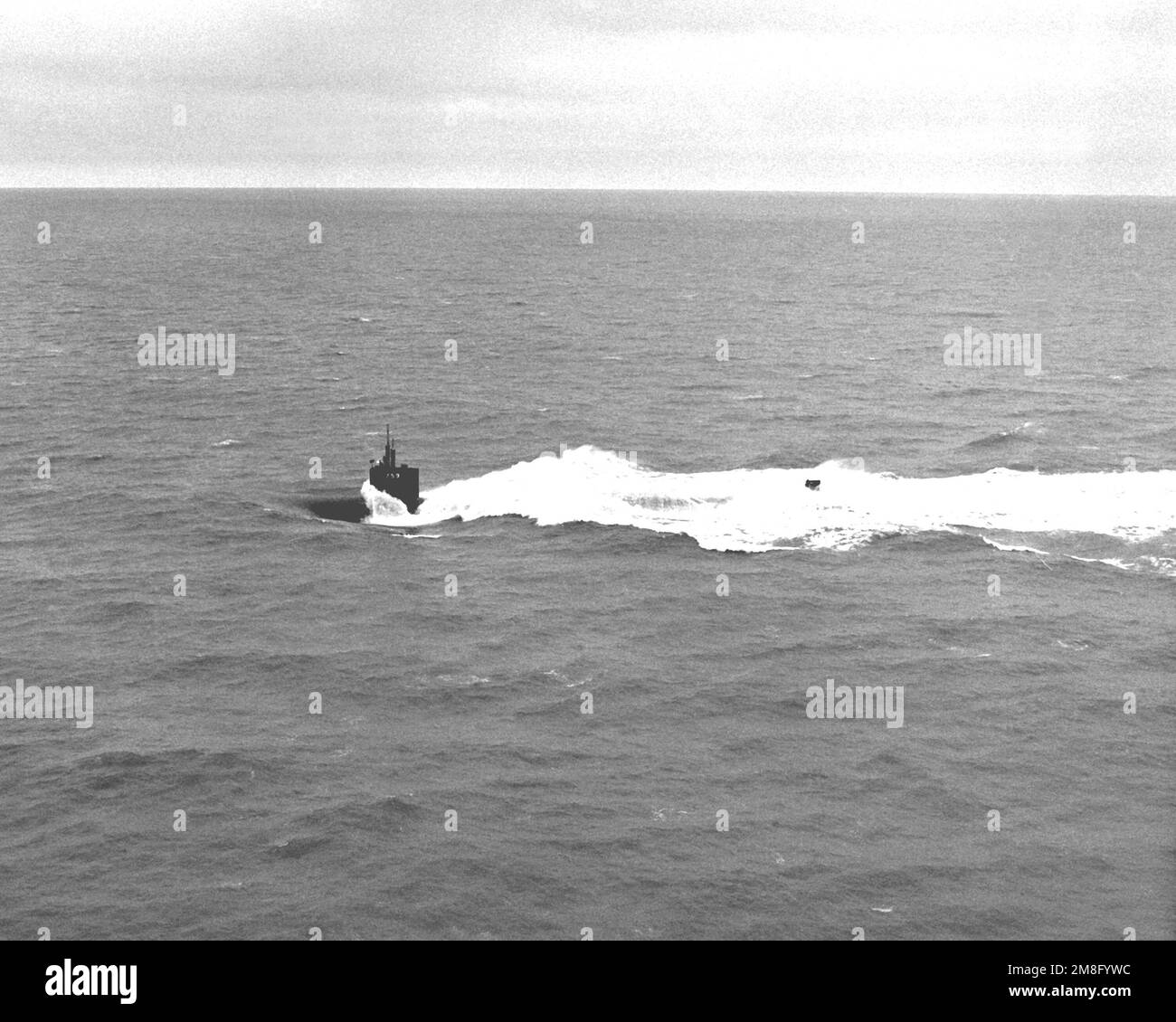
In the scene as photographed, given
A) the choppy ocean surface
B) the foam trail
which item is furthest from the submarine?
the choppy ocean surface

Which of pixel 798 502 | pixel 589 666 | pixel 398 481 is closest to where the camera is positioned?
pixel 589 666

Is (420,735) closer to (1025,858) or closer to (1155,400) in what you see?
(1025,858)

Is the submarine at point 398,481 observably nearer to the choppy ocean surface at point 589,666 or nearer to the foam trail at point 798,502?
the foam trail at point 798,502

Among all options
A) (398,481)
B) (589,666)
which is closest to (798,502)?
(398,481)

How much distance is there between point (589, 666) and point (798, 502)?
29.2 meters

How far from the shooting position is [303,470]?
330 feet

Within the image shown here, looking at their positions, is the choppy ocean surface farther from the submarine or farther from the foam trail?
the submarine

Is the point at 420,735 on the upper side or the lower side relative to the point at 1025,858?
upper

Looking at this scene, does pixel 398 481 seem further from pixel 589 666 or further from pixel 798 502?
pixel 589 666

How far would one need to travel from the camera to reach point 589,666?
6612cm

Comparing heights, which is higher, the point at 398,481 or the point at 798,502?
the point at 398,481

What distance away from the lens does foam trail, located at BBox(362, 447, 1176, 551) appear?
84875 mm
